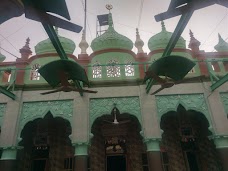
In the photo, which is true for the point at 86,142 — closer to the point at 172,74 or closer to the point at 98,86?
the point at 98,86

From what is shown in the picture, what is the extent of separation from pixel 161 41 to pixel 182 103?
4.11 m

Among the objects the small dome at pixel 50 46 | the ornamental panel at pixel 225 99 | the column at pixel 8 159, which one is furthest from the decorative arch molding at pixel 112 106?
the ornamental panel at pixel 225 99

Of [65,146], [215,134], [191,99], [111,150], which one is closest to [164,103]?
[191,99]

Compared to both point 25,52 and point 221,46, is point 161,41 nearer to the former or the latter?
point 221,46

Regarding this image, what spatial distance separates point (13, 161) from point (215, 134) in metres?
9.36

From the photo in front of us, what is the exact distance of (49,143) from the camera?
1231 centimetres

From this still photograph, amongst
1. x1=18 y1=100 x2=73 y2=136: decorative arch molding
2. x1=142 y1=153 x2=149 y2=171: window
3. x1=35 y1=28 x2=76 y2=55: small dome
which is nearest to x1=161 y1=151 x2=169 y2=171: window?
x1=142 y1=153 x2=149 y2=171: window

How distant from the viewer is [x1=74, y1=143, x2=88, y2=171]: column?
9.84 metres

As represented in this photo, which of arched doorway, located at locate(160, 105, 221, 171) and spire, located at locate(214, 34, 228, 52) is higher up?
spire, located at locate(214, 34, 228, 52)

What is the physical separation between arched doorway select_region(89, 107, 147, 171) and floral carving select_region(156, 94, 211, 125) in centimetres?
183

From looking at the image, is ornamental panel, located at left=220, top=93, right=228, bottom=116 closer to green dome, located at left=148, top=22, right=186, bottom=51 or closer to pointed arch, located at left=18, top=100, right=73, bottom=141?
green dome, located at left=148, top=22, right=186, bottom=51

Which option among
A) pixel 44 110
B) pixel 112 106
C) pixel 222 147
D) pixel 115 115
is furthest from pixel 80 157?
pixel 222 147

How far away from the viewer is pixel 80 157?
9977mm

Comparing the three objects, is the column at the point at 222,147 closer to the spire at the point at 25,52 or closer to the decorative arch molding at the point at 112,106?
the decorative arch molding at the point at 112,106
